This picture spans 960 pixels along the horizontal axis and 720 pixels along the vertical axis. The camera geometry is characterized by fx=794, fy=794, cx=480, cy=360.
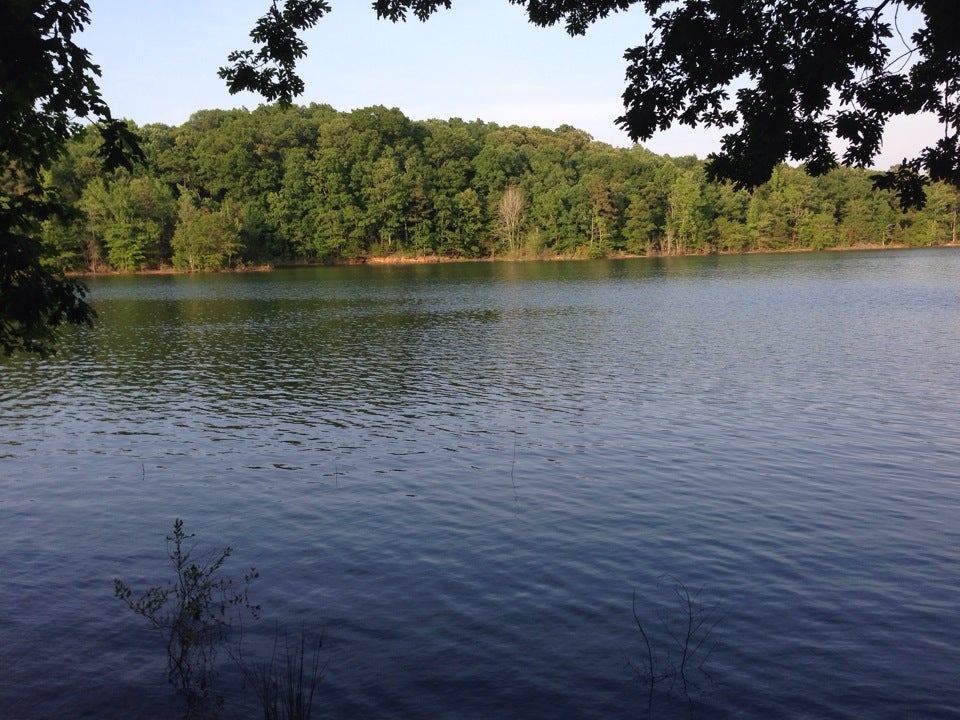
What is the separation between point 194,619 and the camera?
11.0m

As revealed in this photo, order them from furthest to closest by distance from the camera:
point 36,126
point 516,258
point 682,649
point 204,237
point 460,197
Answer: point 516,258
point 460,197
point 204,237
point 682,649
point 36,126

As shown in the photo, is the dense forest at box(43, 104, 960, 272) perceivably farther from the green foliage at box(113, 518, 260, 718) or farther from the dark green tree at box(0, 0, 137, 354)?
the dark green tree at box(0, 0, 137, 354)

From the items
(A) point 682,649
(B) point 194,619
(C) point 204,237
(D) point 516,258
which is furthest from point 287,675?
(D) point 516,258

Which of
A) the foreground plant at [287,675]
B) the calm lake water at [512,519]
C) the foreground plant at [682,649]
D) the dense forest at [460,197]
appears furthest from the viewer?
the dense forest at [460,197]

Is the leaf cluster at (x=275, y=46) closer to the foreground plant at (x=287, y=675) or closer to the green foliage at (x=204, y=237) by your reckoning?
the foreground plant at (x=287, y=675)

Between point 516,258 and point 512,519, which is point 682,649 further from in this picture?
point 516,258

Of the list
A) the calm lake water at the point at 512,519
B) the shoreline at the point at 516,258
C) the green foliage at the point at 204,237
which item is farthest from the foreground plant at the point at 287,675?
the shoreline at the point at 516,258

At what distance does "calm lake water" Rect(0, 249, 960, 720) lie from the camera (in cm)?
958

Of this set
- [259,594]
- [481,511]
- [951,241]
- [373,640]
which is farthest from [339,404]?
[951,241]

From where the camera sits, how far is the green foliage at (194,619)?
9.41 meters

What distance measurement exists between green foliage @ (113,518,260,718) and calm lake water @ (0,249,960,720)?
259 millimetres

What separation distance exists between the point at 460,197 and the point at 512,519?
5348 inches

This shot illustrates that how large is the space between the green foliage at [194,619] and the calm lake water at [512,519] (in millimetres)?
259

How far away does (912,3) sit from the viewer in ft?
28.4
